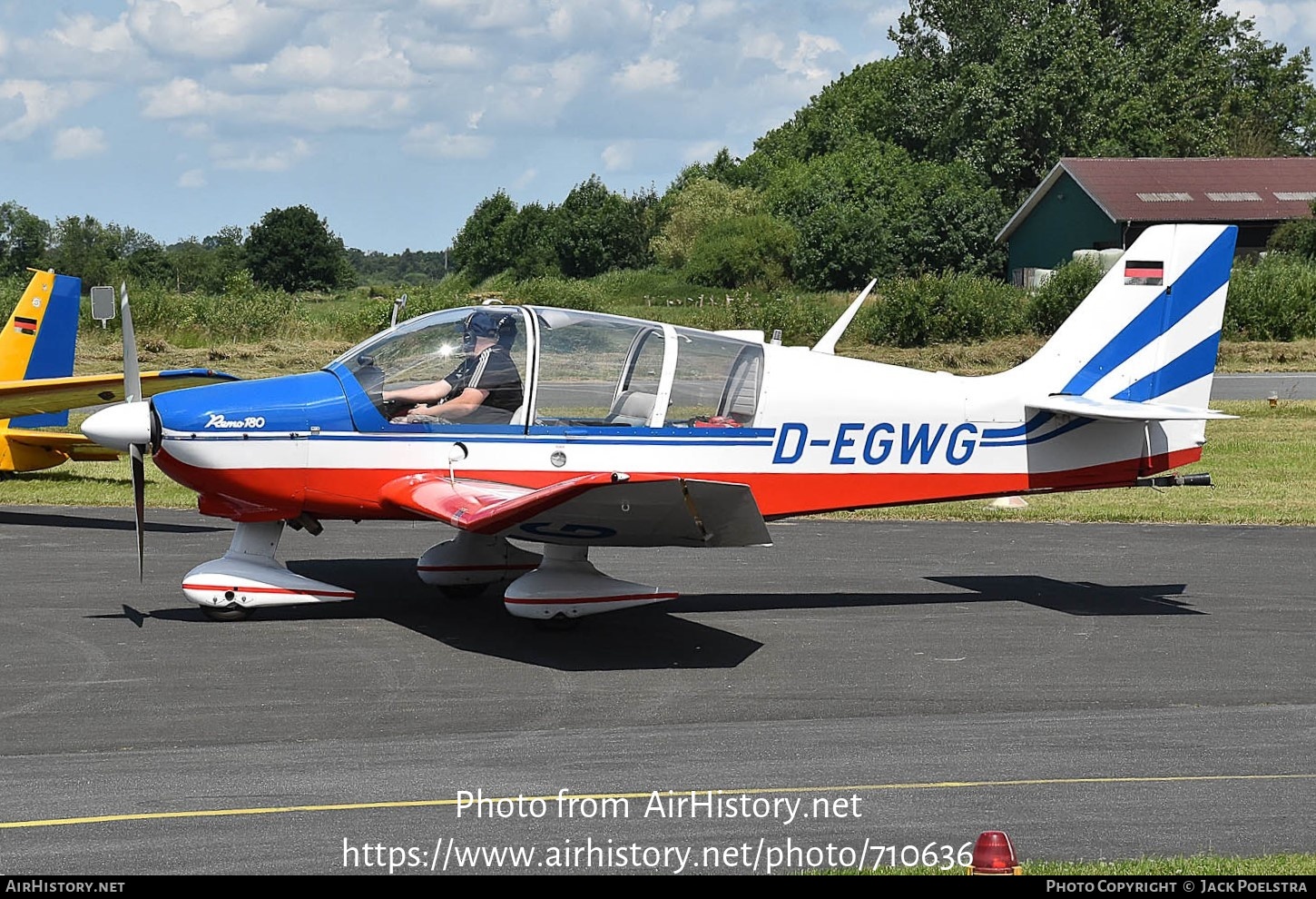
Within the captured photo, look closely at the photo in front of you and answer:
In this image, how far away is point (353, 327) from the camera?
35.1 metres

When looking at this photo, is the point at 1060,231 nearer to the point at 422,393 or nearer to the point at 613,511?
the point at 422,393

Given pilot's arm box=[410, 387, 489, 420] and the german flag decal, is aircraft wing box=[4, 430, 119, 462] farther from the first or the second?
the german flag decal

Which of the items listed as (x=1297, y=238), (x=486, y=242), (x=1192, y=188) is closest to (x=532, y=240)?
(x=486, y=242)

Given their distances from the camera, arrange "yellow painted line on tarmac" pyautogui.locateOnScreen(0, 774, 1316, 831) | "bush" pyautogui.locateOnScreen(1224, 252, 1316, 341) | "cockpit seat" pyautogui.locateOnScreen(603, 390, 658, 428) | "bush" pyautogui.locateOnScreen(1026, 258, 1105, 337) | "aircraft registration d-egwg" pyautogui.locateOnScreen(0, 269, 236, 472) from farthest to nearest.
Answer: "bush" pyautogui.locateOnScreen(1224, 252, 1316, 341), "bush" pyautogui.locateOnScreen(1026, 258, 1105, 337), "aircraft registration d-egwg" pyautogui.locateOnScreen(0, 269, 236, 472), "cockpit seat" pyautogui.locateOnScreen(603, 390, 658, 428), "yellow painted line on tarmac" pyautogui.locateOnScreen(0, 774, 1316, 831)

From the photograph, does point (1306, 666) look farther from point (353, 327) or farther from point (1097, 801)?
point (353, 327)

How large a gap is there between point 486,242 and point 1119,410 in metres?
71.9

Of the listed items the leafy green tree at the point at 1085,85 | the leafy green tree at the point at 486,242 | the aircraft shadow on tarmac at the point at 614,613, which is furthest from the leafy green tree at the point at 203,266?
the aircraft shadow on tarmac at the point at 614,613

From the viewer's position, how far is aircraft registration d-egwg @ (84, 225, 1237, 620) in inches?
362

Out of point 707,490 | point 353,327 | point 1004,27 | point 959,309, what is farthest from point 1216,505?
point 1004,27

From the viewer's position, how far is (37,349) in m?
16.2

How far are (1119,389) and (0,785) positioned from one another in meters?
8.01

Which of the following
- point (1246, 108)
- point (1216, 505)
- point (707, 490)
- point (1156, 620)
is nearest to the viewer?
point (707, 490)

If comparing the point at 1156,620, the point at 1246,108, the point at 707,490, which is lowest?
the point at 1156,620

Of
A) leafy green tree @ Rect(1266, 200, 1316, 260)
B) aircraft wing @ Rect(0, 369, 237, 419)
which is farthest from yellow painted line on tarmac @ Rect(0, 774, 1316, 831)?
leafy green tree @ Rect(1266, 200, 1316, 260)
